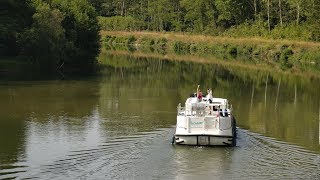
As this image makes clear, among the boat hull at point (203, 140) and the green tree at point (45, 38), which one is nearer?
the boat hull at point (203, 140)

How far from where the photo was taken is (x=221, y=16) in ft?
369

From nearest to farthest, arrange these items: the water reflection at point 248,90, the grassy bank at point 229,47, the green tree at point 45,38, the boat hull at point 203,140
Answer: the boat hull at point 203,140, the water reflection at point 248,90, the green tree at point 45,38, the grassy bank at point 229,47

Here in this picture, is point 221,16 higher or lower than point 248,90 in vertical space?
higher

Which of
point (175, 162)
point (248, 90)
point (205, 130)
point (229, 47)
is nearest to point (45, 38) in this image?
point (248, 90)

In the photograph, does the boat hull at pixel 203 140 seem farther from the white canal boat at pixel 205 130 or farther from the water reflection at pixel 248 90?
the water reflection at pixel 248 90

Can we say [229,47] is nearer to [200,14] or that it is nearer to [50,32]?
[200,14]

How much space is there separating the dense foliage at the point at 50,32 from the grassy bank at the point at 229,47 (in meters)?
25.0

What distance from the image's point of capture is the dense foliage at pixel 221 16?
92875 millimetres

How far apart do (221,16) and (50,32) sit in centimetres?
5962

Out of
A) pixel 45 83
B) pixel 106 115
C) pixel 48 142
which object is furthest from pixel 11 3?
pixel 48 142

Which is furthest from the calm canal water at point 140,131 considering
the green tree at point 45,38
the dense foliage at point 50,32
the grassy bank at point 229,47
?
the grassy bank at point 229,47

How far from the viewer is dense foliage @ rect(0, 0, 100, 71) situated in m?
57.9

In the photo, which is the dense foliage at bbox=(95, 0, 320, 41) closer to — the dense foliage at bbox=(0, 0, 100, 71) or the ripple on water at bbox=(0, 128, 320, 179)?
the dense foliage at bbox=(0, 0, 100, 71)

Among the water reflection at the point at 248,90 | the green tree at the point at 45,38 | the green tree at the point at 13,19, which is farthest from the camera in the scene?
the green tree at the point at 13,19
